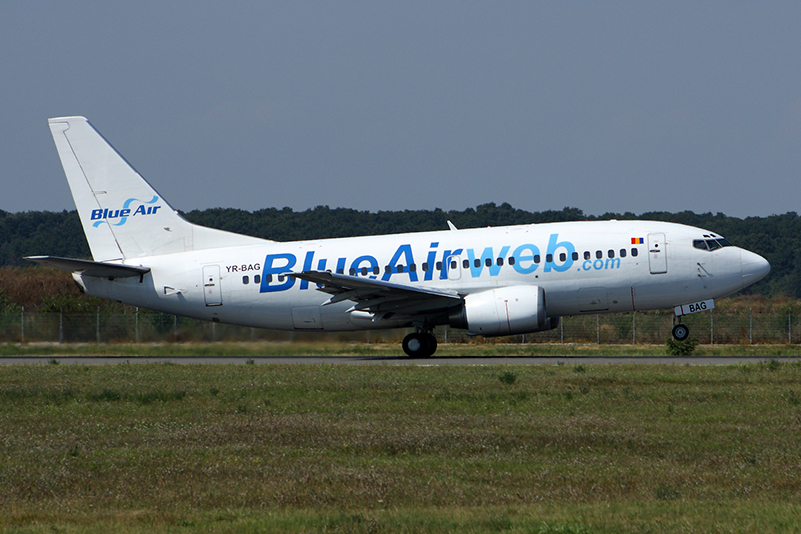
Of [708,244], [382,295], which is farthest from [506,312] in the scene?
[708,244]

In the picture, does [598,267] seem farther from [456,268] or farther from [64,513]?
[64,513]

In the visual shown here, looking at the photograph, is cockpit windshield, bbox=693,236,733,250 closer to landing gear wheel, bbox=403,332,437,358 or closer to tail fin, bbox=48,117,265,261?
landing gear wheel, bbox=403,332,437,358

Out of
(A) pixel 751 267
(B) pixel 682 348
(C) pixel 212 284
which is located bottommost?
(B) pixel 682 348

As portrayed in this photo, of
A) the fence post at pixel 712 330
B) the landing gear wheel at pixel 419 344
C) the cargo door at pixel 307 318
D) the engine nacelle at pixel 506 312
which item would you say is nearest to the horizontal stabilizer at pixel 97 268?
the cargo door at pixel 307 318

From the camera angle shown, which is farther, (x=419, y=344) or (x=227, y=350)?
(x=227, y=350)

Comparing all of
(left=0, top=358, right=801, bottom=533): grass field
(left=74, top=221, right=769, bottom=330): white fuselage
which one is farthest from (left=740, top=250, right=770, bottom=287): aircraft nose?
(left=0, top=358, right=801, bottom=533): grass field

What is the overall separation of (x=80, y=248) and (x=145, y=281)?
305 ft

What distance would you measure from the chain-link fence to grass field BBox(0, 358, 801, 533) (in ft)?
37.1

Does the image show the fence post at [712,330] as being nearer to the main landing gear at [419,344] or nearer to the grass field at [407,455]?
the main landing gear at [419,344]

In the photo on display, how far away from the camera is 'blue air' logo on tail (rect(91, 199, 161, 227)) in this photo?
3228 cm

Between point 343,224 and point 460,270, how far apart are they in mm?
108222

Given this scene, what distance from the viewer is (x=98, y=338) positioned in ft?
116

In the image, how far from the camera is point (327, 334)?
32.4 meters

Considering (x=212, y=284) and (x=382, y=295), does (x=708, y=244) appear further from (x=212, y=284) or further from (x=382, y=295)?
(x=212, y=284)
